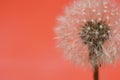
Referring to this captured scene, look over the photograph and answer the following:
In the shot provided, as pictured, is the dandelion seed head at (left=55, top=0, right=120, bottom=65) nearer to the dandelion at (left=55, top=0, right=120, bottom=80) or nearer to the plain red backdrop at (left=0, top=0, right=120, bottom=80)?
the dandelion at (left=55, top=0, right=120, bottom=80)

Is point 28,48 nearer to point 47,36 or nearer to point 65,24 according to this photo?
point 47,36

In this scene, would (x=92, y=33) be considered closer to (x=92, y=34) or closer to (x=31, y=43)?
(x=92, y=34)

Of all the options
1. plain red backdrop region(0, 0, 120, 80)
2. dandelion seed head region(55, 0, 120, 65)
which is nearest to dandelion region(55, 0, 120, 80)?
dandelion seed head region(55, 0, 120, 65)

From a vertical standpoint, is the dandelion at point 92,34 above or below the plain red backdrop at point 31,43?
below

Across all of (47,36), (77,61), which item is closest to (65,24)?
(77,61)

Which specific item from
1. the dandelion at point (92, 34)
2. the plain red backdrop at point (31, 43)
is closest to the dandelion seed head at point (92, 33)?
the dandelion at point (92, 34)

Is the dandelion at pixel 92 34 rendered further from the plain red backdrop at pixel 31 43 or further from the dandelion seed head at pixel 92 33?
the plain red backdrop at pixel 31 43

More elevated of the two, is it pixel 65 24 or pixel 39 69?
pixel 39 69
